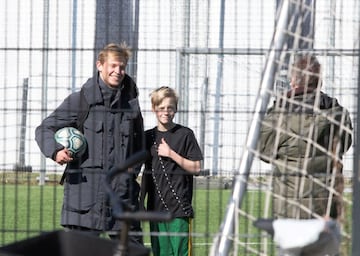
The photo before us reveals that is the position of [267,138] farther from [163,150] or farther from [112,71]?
[112,71]

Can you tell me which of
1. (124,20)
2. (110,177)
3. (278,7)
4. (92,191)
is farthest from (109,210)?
(110,177)

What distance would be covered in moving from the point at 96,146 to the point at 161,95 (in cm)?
77

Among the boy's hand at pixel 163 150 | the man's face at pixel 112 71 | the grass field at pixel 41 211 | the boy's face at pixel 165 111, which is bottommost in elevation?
the grass field at pixel 41 211

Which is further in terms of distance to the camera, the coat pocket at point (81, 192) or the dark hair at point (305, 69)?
the coat pocket at point (81, 192)

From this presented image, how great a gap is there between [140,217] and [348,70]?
2898mm

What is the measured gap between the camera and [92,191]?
7.56 metres

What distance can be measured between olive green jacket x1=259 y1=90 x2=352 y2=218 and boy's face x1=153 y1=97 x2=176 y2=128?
3.61 feet

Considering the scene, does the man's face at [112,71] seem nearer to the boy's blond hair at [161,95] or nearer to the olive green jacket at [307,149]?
the boy's blond hair at [161,95]

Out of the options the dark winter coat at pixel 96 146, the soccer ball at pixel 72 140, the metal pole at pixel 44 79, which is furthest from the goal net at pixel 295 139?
the metal pole at pixel 44 79

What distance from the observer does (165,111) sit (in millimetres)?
8234

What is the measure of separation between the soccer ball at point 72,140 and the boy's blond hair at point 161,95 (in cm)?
80

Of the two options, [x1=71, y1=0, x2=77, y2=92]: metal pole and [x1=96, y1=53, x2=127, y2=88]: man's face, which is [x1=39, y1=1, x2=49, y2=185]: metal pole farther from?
[x1=96, y1=53, x2=127, y2=88]: man's face

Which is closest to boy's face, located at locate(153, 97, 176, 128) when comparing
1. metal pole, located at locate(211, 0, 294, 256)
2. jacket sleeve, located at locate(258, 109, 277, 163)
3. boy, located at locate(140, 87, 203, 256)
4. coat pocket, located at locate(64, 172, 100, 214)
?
boy, located at locate(140, 87, 203, 256)

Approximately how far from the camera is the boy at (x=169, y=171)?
818cm
